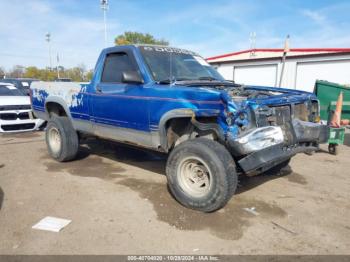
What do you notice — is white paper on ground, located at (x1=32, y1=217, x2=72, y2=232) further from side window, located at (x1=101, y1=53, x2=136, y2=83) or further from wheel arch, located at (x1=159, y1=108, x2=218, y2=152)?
side window, located at (x1=101, y1=53, x2=136, y2=83)

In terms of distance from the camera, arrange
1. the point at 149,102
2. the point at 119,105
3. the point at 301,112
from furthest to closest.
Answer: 1. the point at 119,105
2. the point at 301,112
3. the point at 149,102

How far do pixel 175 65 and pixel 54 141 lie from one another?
10.3 feet

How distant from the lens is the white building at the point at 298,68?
16.6m

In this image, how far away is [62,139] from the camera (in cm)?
576

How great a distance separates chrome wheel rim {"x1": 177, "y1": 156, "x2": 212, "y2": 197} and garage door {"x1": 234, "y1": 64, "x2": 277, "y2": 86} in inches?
673

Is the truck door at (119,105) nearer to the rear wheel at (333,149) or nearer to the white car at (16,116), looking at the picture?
the white car at (16,116)

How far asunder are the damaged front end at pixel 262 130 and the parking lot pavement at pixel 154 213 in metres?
0.70

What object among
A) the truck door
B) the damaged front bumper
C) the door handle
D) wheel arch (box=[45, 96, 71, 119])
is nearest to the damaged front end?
the damaged front bumper

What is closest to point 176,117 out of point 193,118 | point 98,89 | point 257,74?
point 193,118

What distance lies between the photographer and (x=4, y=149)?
285 inches

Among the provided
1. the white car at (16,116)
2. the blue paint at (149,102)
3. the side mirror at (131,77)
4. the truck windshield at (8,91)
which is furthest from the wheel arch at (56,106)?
the truck windshield at (8,91)

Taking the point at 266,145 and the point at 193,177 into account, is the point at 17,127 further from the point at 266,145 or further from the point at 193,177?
the point at 266,145

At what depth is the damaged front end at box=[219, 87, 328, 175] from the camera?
135 inches

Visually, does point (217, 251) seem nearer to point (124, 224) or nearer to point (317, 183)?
point (124, 224)
